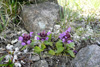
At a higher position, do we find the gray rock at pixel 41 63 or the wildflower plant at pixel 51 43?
the wildflower plant at pixel 51 43

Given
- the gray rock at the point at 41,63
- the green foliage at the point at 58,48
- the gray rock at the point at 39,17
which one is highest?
the gray rock at the point at 39,17

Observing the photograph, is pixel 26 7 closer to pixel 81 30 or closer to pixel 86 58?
pixel 81 30

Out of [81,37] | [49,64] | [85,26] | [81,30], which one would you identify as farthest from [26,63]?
[85,26]

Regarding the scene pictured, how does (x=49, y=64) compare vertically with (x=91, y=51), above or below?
below

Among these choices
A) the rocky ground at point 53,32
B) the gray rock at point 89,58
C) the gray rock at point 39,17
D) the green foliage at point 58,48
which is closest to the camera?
the gray rock at point 89,58

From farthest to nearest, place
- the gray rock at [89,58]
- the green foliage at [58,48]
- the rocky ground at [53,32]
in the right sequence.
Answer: the green foliage at [58,48]
the rocky ground at [53,32]
the gray rock at [89,58]

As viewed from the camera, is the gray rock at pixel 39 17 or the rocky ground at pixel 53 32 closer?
the rocky ground at pixel 53 32

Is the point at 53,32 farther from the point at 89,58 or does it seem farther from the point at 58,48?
the point at 89,58

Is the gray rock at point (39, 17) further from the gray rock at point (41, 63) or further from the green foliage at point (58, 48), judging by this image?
the gray rock at point (41, 63)

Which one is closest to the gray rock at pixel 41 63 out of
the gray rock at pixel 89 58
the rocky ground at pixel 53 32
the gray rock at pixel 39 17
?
the rocky ground at pixel 53 32
